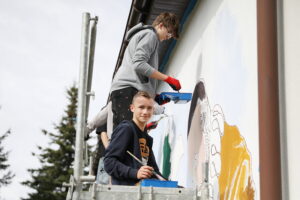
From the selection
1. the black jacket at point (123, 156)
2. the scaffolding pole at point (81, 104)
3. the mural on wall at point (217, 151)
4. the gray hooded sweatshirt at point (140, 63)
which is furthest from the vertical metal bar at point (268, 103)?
the gray hooded sweatshirt at point (140, 63)

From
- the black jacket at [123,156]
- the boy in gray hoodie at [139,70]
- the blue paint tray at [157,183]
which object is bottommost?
the blue paint tray at [157,183]

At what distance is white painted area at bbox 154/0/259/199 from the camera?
3.96m

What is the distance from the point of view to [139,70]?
4633 millimetres

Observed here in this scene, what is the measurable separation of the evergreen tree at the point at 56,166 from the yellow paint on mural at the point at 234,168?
30906 mm

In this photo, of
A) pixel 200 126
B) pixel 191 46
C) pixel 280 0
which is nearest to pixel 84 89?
pixel 280 0

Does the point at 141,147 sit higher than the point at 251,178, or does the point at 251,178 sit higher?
the point at 141,147

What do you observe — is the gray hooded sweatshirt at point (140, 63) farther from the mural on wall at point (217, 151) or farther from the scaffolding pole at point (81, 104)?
the scaffolding pole at point (81, 104)

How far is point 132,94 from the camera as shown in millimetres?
4676

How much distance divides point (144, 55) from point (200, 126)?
52.4 inches

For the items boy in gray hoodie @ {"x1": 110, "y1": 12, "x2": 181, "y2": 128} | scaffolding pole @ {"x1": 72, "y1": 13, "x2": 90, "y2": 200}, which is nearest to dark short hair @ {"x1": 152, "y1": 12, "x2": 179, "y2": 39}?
boy in gray hoodie @ {"x1": 110, "y1": 12, "x2": 181, "y2": 128}

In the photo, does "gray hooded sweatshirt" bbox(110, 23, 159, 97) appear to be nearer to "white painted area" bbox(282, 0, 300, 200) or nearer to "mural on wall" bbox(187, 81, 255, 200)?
"mural on wall" bbox(187, 81, 255, 200)

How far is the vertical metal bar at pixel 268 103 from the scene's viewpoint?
3.14 m

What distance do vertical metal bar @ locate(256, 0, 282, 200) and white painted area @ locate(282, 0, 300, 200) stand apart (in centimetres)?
7

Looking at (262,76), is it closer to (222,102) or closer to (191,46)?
(222,102)
